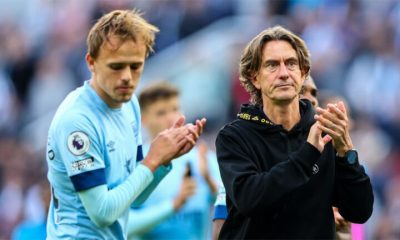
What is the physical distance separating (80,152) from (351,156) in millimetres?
1538

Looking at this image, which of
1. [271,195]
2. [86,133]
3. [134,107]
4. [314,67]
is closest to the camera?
[271,195]

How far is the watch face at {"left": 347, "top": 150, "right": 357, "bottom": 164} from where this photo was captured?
20.2ft

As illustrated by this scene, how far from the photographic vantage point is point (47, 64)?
54.6 ft

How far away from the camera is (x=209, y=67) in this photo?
15773 millimetres

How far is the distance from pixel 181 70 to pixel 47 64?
2.00m

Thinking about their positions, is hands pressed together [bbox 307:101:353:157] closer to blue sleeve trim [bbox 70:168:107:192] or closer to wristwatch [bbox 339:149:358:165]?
wristwatch [bbox 339:149:358:165]

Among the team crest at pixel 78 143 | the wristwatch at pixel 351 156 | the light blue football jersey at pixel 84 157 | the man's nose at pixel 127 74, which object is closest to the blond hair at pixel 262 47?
the wristwatch at pixel 351 156

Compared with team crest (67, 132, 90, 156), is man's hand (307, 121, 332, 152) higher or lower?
lower

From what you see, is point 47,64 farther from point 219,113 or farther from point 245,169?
point 245,169

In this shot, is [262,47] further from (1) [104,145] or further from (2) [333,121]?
(1) [104,145]

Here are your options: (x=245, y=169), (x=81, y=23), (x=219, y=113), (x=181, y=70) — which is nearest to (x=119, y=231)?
(x=245, y=169)

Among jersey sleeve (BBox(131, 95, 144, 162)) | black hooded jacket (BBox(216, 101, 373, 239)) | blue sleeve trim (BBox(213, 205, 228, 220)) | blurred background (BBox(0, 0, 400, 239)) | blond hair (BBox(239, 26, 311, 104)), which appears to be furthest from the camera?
blurred background (BBox(0, 0, 400, 239))

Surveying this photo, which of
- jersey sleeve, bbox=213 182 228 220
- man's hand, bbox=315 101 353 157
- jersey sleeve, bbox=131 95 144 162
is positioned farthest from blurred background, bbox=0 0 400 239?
man's hand, bbox=315 101 353 157

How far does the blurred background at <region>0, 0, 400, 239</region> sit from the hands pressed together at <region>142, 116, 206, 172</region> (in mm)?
6900
